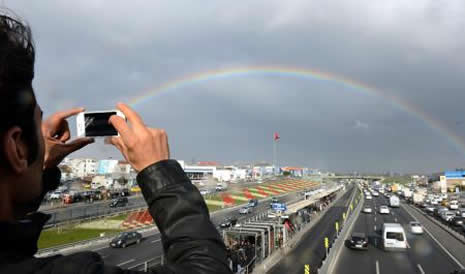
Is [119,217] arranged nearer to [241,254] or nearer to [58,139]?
[241,254]

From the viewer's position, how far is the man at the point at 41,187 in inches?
A: 36.3

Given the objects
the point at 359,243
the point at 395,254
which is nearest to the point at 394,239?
the point at 395,254

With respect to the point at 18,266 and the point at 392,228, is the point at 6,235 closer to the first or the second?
the point at 18,266

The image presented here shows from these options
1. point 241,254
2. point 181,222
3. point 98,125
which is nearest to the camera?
point 181,222

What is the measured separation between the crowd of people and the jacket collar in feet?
45.5

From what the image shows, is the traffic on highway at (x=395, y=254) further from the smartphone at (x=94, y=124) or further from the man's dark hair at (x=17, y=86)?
the man's dark hair at (x=17, y=86)

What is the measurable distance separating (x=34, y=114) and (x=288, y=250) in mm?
23709

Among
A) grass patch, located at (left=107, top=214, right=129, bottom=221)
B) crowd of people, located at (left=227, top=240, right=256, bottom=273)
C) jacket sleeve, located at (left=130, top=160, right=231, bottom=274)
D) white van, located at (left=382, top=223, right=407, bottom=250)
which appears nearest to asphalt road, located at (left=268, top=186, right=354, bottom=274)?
crowd of people, located at (left=227, top=240, right=256, bottom=273)

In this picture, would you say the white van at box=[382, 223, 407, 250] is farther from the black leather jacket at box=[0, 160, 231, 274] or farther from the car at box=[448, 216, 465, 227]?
the black leather jacket at box=[0, 160, 231, 274]

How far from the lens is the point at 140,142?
1279 millimetres

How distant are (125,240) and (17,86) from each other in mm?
25469

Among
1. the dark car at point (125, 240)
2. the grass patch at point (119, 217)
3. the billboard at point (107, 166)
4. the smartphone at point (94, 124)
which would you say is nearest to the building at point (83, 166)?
the billboard at point (107, 166)

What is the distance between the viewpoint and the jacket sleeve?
1096 mm

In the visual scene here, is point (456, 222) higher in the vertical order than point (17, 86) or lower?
lower
